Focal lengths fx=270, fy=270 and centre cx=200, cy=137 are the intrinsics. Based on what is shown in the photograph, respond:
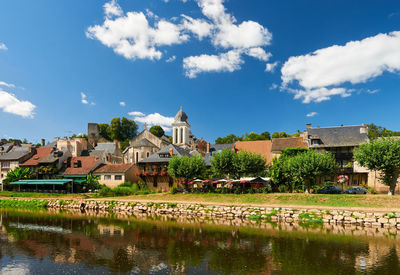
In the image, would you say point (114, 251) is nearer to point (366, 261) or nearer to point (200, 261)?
point (200, 261)

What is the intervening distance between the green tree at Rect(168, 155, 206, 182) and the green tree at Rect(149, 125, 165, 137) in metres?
70.1

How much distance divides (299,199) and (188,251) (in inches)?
755

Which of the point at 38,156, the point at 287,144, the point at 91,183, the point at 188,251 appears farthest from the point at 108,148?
the point at 188,251

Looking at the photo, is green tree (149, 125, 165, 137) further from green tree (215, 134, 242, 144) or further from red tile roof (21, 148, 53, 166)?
red tile roof (21, 148, 53, 166)

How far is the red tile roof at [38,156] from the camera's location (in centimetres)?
5219

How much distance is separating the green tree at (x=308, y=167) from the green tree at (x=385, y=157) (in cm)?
385

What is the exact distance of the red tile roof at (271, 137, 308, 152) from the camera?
4575 centimetres

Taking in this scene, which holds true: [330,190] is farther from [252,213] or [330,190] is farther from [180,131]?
[180,131]

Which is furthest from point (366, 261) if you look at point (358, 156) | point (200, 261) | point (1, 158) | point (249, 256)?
point (1, 158)

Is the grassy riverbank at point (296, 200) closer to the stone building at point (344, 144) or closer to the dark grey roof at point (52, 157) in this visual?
the stone building at point (344, 144)

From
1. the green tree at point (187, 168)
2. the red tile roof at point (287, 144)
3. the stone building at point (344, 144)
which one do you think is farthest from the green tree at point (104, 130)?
the stone building at point (344, 144)

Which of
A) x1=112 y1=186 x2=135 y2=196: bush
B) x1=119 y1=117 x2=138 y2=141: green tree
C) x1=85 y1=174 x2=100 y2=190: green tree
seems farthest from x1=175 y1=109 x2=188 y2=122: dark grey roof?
x1=112 y1=186 x2=135 y2=196: bush

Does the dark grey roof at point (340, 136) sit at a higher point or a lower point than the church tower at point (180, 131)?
lower

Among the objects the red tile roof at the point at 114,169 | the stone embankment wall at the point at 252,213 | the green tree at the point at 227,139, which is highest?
the green tree at the point at 227,139
